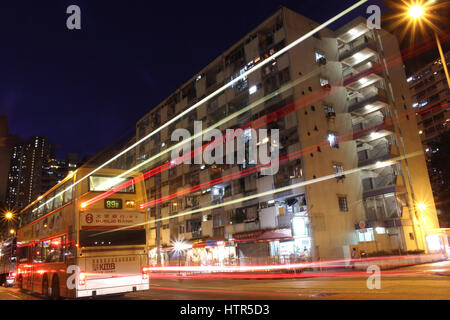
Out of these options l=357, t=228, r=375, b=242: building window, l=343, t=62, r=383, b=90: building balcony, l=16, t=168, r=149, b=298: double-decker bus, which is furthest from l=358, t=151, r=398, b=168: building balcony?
l=16, t=168, r=149, b=298: double-decker bus

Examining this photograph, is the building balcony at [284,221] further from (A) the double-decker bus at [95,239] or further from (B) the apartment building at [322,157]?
(A) the double-decker bus at [95,239]

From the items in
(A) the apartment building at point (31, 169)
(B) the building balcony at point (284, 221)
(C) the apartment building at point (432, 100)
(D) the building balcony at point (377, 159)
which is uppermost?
(A) the apartment building at point (31, 169)

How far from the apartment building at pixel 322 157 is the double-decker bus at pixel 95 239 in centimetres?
1615

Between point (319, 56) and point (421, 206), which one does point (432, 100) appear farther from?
point (319, 56)

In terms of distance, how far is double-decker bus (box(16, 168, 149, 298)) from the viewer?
12.6 metres

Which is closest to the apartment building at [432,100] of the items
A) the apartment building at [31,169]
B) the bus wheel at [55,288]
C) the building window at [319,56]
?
the building window at [319,56]

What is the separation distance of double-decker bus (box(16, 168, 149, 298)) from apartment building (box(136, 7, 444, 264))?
53.0 feet

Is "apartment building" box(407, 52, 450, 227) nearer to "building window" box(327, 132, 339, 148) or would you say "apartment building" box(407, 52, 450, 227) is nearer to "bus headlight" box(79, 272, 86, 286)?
"building window" box(327, 132, 339, 148)

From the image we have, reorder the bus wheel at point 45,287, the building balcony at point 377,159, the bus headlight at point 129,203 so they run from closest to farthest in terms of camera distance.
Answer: the bus headlight at point 129,203 < the bus wheel at point 45,287 < the building balcony at point 377,159

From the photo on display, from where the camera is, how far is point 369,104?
119 ft

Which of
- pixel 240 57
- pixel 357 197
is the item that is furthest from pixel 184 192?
pixel 357 197

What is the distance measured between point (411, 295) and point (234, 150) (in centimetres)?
3048

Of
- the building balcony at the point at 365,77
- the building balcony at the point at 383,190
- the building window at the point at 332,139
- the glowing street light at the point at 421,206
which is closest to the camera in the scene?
the building balcony at the point at 383,190

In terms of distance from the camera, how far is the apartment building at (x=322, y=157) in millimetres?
32094
